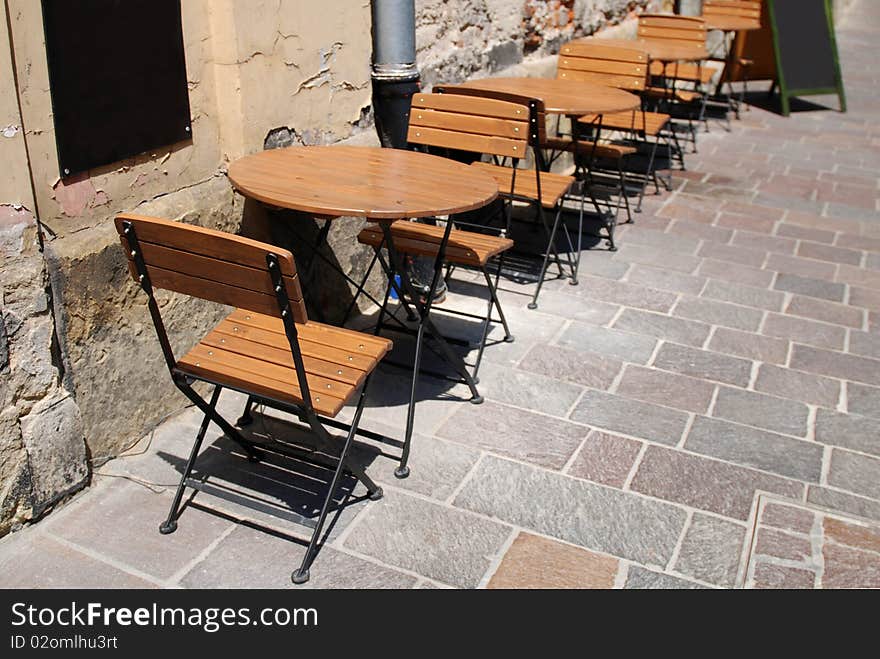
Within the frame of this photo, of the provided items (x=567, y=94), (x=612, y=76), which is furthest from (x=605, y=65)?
(x=567, y=94)

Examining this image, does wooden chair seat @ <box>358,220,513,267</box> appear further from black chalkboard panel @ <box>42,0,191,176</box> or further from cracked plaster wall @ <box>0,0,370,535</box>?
black chalkboard panel @ <box>42,0,191,176</box>

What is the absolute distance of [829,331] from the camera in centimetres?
469

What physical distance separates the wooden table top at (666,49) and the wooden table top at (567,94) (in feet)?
4.57

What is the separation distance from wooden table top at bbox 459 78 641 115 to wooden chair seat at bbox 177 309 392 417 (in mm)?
2111

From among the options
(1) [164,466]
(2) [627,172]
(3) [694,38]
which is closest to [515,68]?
(2) [627,172]

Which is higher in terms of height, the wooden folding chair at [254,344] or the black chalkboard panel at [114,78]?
the black chalkboard panel at [114,78]

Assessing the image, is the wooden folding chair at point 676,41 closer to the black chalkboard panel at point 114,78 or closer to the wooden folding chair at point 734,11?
the wooden folding chair at point 734,11

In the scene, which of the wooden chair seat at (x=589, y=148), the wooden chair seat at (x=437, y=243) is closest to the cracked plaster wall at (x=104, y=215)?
the wooden chair seat at (x=437, y=243)

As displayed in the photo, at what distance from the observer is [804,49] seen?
9781mm

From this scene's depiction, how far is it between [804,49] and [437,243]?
731 cm

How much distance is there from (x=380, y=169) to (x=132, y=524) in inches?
61.0

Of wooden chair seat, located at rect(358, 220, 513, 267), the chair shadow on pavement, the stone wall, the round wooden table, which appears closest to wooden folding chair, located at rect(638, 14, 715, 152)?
the stone wall

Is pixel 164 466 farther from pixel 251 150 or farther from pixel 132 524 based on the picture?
→ pixel 251 150

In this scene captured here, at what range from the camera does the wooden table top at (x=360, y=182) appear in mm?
3139
